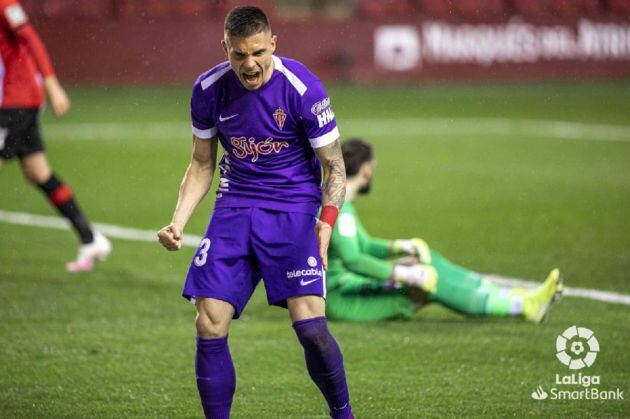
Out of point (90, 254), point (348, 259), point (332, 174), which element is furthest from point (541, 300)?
point (90, 254)

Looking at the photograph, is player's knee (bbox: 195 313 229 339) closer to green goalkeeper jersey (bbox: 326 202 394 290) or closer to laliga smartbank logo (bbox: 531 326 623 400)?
laliga smartbank logo (bbox: 531 326 623 400)

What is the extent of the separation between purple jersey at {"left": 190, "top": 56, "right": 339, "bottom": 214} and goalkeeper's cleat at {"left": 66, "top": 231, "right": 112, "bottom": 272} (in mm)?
4035

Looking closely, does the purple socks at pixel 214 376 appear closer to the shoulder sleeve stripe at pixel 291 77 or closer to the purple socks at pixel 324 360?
the purple socks at pixel 324 360

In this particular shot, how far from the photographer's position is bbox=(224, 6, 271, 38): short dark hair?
4961 mm

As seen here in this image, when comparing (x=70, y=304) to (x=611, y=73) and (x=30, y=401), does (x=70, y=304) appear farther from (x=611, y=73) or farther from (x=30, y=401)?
(x=611, y=73)

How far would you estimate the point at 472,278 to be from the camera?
7.42 meters

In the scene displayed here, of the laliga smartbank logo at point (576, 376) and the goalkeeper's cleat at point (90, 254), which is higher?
the goalkeeper's cleat at point (90, 254)

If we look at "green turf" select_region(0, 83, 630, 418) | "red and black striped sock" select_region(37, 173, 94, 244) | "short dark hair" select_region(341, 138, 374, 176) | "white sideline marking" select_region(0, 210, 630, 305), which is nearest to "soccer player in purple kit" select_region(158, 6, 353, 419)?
"green turf" select_region(0, 83, 630, 418)

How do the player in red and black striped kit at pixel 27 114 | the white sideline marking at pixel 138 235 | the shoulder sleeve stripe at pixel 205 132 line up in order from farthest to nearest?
the player in red and black striped kit at pixel 27 114 → the white sideline marking at pixel 138 235 → the shoulder sleeve stripe at pixel 205 132

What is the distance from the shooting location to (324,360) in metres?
5.09

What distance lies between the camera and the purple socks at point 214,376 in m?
5.07

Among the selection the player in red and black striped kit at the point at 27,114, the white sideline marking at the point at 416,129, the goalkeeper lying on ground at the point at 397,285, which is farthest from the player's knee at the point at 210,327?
the white sideline marking at the point at 416,129

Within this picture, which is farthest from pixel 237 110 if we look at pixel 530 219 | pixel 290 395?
pixel 530 219

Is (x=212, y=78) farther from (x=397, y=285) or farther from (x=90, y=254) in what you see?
(x=90, y=254)
